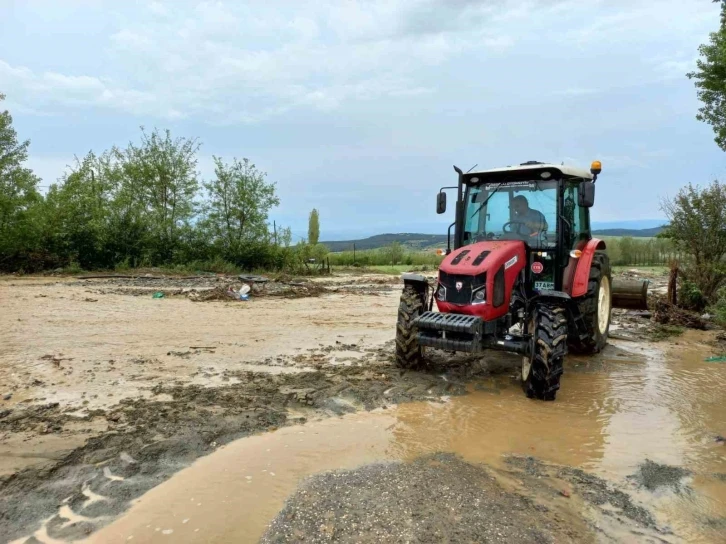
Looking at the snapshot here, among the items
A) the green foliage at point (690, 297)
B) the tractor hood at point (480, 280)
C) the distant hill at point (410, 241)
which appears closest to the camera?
the tractor hood at point (480, 280)

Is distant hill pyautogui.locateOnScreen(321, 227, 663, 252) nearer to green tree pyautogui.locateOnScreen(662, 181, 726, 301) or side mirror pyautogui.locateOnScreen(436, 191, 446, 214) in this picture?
green tree pyautogui.locateOnScreen(662, 181, 726, 301)

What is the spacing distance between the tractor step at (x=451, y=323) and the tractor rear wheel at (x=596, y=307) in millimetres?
2080

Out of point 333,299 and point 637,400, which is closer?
point 637,400

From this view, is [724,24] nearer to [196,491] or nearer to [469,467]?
[469,467]

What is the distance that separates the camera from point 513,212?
635 centimetres

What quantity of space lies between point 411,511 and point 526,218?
422cm

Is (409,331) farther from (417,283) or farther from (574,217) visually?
(574,217)

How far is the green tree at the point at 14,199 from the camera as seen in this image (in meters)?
18.4

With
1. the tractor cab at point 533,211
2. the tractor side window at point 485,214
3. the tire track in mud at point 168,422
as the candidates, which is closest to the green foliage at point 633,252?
the tractor cab at point 533,211

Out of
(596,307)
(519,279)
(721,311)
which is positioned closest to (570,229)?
(519,279)

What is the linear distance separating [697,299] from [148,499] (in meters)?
11.5

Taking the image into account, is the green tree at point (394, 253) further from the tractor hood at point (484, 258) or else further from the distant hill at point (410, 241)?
the tractor hood at point (484, 258)

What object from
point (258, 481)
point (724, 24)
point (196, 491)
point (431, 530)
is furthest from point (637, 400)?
point (724, 24)

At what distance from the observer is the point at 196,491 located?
10.7 feet
